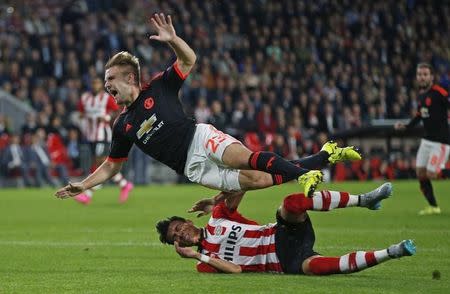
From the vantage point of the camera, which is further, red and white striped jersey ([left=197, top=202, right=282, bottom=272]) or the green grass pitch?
red and white striped jersey ([left=197, top=202, right=282, bottom=272])

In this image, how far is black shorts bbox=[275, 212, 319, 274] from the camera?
948 cm

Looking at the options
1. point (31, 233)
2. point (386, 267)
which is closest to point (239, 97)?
A: point (31, 233)

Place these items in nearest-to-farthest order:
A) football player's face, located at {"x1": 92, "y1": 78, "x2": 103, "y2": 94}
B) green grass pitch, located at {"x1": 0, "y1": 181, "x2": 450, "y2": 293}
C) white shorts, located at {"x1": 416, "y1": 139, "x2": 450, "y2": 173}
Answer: green grass pitch, located at {"x1": 0, "y1": 181, "x2": 450, "y2": 293} → white shorts, located at {"x1": 416, "y1": 139, "x2": 450, "y2": 173} → football player's face, located at {"x1": 92, "y1": 78, "x2": 103, "y2": 94}

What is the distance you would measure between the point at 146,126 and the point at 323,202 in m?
1.97

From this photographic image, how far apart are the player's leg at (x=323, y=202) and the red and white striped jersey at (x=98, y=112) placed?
12.6m

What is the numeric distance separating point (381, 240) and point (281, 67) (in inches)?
870

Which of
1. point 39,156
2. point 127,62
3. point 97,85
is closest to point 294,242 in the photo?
point 127,62

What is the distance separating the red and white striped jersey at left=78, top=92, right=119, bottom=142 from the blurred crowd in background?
6.96m

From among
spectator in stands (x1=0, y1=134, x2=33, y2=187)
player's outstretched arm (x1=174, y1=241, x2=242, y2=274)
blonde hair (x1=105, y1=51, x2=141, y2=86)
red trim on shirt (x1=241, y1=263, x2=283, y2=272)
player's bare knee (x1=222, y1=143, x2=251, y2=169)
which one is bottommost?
spectator in stands (x1=0, y1=134, x2=33, y2=187)

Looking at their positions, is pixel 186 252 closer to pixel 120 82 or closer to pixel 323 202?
pixel 323 202

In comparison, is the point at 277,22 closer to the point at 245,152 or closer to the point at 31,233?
the point at 31,233

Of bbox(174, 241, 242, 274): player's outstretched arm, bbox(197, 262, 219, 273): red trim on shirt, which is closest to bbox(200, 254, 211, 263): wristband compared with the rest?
bbox(174, 241, 242, 274): player's outstretched arm

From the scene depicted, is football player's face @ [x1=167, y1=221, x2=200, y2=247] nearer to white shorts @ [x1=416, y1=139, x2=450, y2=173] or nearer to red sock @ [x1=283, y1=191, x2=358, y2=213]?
red sock @ [x1=283, y1=191, x2=358, y2=213]

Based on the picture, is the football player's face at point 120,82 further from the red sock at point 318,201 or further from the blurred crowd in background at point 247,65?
the blurred crowd in background at point 247,65
